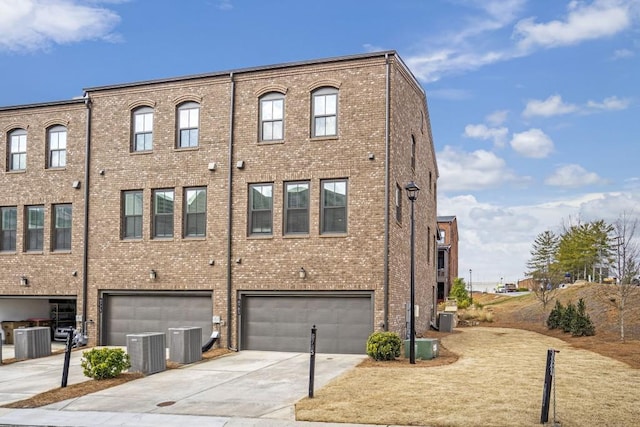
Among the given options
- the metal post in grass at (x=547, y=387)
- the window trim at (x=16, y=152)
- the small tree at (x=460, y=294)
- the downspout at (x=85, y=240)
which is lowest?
the small tree at (x=460, y=294)

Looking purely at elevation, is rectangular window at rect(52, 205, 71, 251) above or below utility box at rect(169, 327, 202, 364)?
above

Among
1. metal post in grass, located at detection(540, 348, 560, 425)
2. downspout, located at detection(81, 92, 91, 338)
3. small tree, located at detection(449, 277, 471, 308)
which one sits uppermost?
downspout, located at detection(81, 92, 91, 338)

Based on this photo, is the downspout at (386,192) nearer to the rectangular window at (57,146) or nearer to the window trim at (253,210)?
the window trim at (253,210)

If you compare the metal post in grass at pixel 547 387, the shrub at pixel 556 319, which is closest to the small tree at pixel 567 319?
the shrub at pixel 556 319

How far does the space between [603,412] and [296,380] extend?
7.10 m

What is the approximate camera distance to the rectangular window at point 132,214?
78.6 feet

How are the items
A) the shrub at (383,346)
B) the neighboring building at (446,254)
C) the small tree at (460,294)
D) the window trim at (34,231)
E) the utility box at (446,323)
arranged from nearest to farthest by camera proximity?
the shrub at (383,346)
the window trim at (34,231)
the utility box at (446,323)
the small tree at (460,294)
the neighboring building at (446,254)

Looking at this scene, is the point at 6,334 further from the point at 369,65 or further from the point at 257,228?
the point at 369,65

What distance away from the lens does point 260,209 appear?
22.2 meters

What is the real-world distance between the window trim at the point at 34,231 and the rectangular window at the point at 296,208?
10294 mm

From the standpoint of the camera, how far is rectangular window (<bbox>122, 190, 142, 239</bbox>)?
24.0m

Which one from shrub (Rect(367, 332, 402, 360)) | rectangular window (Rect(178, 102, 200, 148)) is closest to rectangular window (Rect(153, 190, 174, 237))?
rectangular window (Rect(178, 102, 200, 148))

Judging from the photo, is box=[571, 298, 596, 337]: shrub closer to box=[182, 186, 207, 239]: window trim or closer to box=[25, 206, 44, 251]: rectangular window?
box=[182, 186, 207, 239]: window trim

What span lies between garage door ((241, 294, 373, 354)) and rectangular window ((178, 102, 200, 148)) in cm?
593
